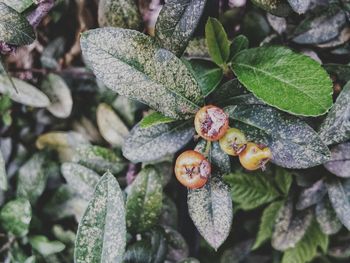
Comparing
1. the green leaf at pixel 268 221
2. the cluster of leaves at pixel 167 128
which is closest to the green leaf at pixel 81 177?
the cluster of leaves at pixel 167 128

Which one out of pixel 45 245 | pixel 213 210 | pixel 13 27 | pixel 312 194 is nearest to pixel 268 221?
pixel 312 194

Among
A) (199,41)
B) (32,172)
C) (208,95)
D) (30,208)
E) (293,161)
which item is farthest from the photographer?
(32,172)

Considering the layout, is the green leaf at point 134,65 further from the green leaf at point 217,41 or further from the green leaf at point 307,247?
the green leaf at point 307,247

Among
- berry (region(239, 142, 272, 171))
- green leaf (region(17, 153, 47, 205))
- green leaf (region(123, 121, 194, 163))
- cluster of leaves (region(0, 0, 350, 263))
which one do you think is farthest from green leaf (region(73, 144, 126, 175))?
berry (region(239, 142, 272, 171))

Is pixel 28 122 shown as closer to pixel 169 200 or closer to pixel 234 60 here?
pixel 169 200

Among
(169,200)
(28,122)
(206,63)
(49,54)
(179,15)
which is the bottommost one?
(169,200)

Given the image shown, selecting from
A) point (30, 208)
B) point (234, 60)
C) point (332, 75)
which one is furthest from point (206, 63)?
point (30, 208)
